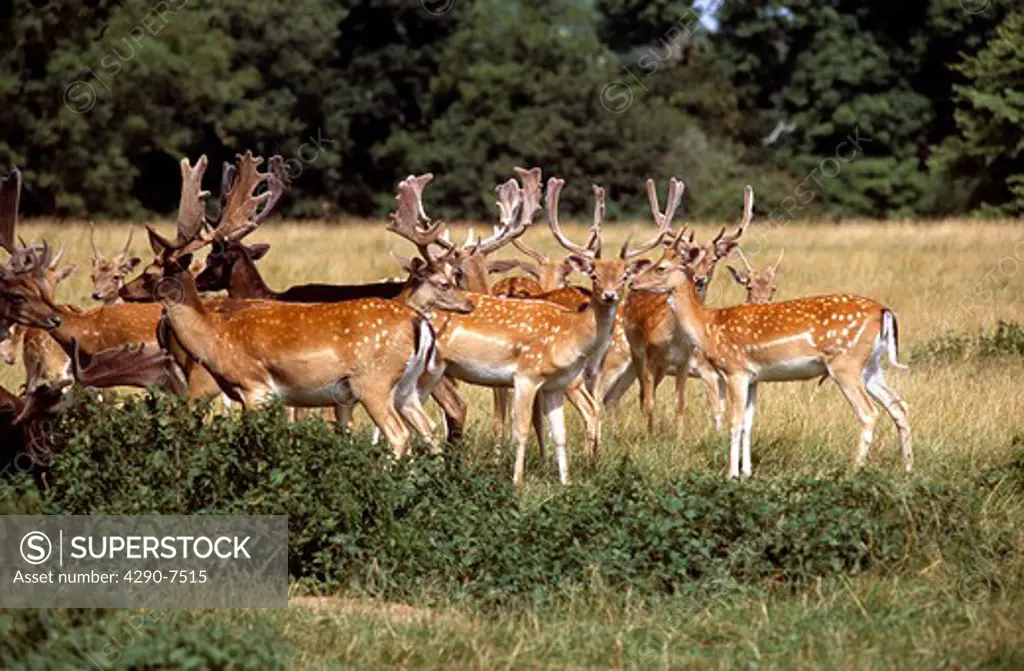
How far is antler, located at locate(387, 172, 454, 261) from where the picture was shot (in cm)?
1195

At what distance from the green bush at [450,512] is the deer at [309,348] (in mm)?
1110

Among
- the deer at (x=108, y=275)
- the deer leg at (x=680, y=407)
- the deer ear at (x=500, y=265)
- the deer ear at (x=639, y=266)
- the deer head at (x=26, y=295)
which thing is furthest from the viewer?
the deer at (x=108, y=275)

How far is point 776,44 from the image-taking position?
4534 centimetres

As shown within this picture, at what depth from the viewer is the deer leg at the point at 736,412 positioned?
435 inches

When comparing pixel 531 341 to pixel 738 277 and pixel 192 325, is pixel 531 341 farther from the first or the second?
pixel 738 277

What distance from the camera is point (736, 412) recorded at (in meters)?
11.3

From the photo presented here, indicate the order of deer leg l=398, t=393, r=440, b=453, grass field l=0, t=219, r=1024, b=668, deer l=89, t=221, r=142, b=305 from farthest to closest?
deer l=89, t=221, r=142, b=305 < deer leg l=398, t=393, r=440, b=453 < grass field l=0, t=219, r=1024, b=668

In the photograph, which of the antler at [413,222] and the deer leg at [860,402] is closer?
Answer: the deer leg at [860,402]

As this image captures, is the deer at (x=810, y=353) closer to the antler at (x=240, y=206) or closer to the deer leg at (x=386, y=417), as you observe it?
the deer leg at (x=386, y=417)

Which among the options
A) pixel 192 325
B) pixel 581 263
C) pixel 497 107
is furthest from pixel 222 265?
pixel 497 107

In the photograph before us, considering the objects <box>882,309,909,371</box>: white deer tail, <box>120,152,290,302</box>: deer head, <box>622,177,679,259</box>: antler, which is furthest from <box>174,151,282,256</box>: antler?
<box>882,309,909,371</box>: white deer tail

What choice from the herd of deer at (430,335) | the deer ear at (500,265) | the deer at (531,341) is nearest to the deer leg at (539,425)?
the herd of deer at (430,335)

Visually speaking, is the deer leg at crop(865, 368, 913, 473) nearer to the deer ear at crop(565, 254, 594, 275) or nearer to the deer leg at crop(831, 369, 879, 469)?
the deer leg at crop(831, 369, 879, 469)

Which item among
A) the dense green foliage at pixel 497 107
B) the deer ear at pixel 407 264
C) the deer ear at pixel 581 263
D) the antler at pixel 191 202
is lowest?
the dense green foliage at pixel 497 107
